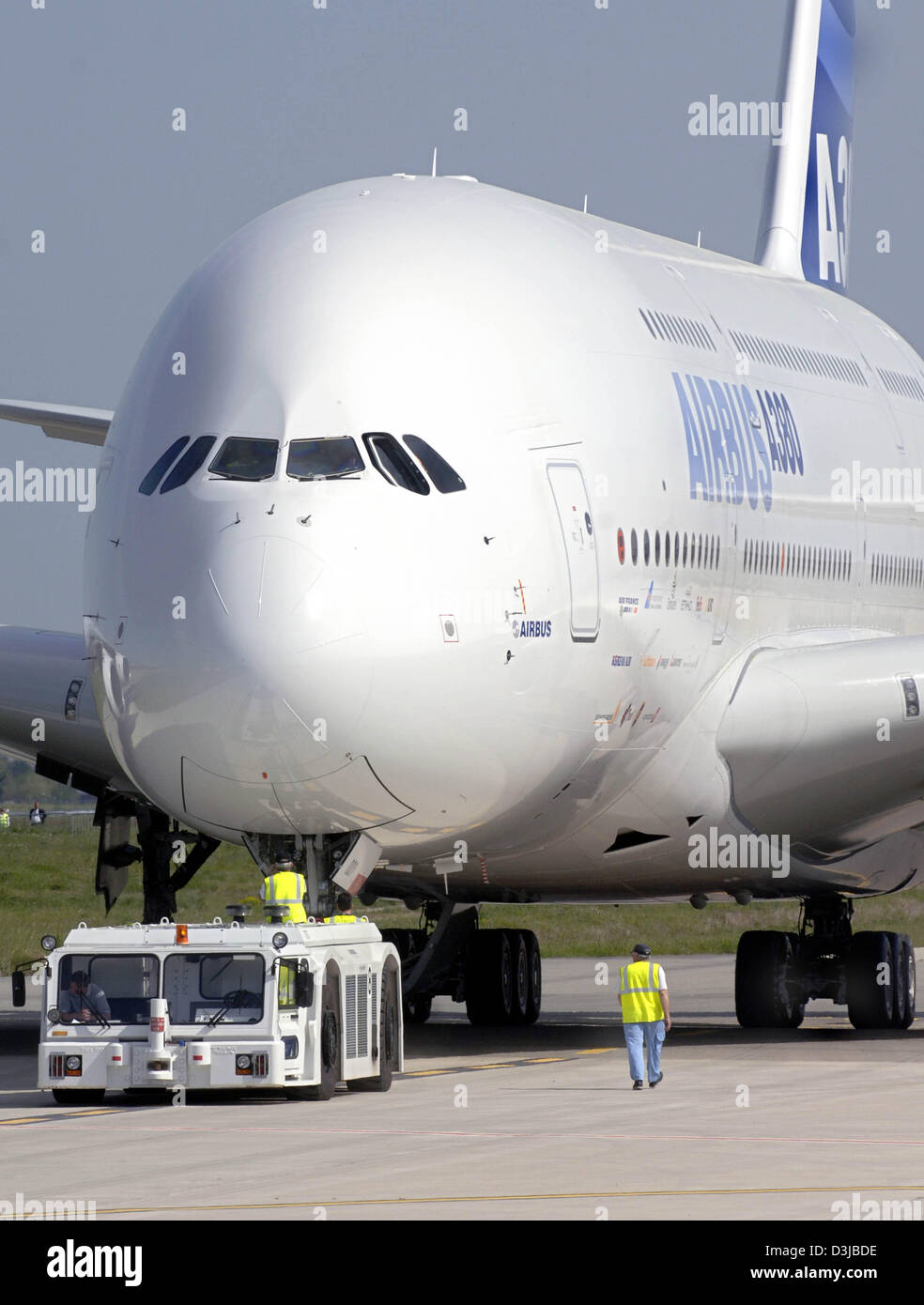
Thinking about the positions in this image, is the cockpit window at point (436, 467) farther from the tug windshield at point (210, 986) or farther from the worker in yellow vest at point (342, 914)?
the tug windshield at point (210, 986)

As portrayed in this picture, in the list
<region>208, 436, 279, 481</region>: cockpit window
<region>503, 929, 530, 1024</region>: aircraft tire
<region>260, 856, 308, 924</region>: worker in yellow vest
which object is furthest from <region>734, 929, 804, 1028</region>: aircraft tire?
<region>208, 436, 279, 481</region>: cockpit window

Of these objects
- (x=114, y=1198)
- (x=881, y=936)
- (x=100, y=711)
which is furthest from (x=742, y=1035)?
(x=114, y=1198)

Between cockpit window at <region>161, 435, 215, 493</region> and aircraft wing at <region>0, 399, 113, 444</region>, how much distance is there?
26.9 ft

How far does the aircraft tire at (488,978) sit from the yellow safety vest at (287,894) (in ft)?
30.9

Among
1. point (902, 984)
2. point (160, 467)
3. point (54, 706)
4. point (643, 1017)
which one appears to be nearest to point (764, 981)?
point (902, 984)

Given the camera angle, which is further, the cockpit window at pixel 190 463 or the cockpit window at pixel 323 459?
the cockpit window at pixel 190 463

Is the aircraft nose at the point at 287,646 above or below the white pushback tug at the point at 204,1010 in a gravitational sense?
above

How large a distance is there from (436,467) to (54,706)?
7.02 meters

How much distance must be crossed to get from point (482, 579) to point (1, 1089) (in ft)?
20.0

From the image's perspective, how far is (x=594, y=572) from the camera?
19.5 meters

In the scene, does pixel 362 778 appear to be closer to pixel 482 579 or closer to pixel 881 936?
pixel 482 579

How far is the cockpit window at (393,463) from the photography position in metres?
17.9

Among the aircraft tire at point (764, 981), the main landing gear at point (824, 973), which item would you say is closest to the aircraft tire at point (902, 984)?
the main landing gear at point (824, 973)

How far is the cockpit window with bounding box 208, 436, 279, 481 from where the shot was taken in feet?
58.2
